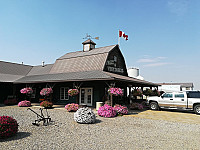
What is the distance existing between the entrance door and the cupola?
7.59m

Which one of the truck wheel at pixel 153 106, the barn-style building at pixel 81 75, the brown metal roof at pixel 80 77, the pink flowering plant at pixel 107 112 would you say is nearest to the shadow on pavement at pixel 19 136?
the pink flowering plant at pixel 107 112

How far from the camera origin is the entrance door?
1597 cm

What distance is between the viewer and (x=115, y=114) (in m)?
10.7

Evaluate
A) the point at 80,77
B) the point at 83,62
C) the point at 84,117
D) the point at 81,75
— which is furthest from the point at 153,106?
the point at 83,62

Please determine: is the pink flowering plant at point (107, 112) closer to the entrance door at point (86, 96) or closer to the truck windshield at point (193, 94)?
the entrance door at point (86, 96)

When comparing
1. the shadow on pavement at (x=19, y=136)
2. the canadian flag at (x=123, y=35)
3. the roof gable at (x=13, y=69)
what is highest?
the canadian flag at (x=123, y=35)

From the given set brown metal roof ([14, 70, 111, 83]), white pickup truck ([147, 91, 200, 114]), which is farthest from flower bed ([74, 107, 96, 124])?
white pickup truck ([147, 91, 200, 114])

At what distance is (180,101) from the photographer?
12.5 meters

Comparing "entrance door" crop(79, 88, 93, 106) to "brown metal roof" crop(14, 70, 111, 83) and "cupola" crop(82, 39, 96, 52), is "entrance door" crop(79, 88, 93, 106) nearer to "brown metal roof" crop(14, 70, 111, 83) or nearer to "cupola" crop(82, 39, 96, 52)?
"brown metal roof" crop(14, 70, 111, 83)

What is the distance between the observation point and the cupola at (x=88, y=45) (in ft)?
70.3

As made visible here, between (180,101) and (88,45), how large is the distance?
47.1ft

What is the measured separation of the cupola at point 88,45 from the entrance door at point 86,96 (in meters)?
7.59

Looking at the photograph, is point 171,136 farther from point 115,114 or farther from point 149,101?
point 149,101

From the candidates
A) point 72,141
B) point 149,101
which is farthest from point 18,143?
point 149,101
